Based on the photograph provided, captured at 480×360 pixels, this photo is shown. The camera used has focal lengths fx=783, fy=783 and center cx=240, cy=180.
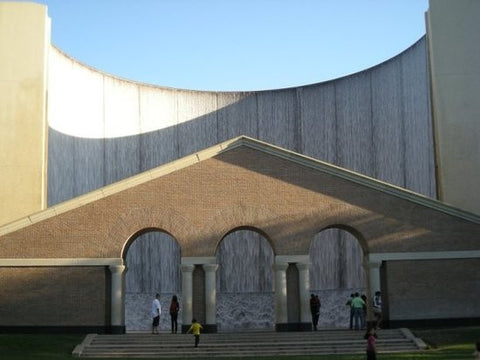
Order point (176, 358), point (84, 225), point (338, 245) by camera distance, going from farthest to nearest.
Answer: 1. point (338, 245)
2. point (84, 225)
3. point (176, 358)

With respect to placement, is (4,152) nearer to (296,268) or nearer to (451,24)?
(296,268)

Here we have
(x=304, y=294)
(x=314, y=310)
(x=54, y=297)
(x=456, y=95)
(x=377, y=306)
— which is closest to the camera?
(x=54, y=297)

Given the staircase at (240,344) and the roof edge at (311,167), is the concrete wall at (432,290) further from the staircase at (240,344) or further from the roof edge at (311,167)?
the staircase at (240,344)

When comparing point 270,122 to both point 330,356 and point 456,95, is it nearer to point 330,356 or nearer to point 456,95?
point 456,95

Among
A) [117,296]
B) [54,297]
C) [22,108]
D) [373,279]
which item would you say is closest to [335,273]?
[373,279]

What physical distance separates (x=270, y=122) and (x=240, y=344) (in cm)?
2081

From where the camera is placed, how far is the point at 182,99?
45.5 m

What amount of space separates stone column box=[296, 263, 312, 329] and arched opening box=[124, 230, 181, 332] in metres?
12.7

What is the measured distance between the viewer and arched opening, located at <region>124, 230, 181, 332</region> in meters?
→ 41.6

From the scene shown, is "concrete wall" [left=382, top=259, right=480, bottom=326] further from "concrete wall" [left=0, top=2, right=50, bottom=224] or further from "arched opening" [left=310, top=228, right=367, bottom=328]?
"concrete wall" [left=0, top=2, right=50, bottom=224]

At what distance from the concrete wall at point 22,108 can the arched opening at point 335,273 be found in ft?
50.5

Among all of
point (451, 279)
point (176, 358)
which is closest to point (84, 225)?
point (176, 358)

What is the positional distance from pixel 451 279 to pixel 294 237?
21.1 ft

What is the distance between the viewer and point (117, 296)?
29.9 m
